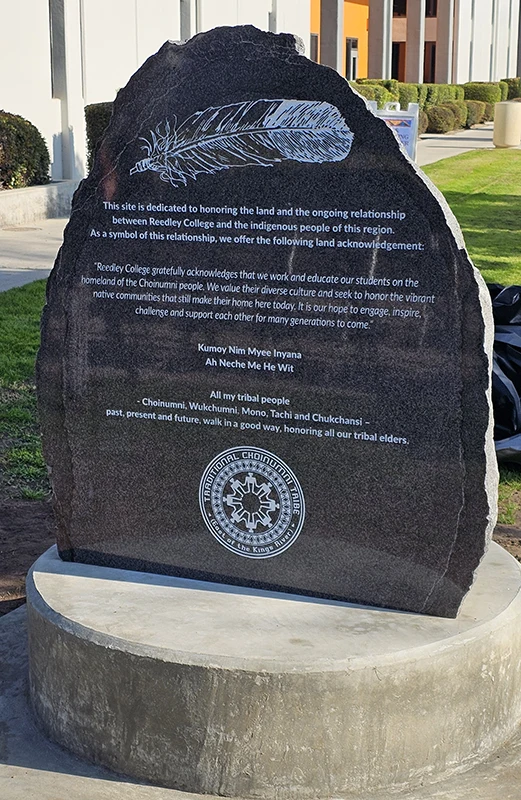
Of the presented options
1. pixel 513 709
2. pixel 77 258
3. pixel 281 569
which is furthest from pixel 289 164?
pixel 513 709

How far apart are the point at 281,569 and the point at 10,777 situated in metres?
1.03

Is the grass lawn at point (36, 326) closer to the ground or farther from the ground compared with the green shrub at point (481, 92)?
closer to the ground

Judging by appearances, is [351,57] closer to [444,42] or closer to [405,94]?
[444,42]

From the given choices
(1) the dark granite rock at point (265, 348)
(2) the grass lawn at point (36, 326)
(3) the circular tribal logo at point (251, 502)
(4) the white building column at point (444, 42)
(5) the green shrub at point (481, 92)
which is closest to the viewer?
(1) the dark granite rock at point (265, 348)

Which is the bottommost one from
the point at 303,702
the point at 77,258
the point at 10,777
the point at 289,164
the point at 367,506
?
the point at 10,777

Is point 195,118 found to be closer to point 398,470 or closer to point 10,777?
point 398,470

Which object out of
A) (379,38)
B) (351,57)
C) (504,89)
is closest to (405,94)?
(379,38)

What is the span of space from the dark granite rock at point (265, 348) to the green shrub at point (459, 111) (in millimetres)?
37911

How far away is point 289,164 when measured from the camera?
133 inches

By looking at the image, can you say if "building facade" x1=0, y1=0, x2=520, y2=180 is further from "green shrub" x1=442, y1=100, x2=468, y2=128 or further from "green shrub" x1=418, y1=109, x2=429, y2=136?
"green shrub" x1=442, y1=100, x2=468, y2=128

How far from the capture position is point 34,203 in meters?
15.0

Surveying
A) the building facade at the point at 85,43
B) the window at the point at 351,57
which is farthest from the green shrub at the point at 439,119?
the window at the point at 351,57

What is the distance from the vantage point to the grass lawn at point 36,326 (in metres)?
5.77

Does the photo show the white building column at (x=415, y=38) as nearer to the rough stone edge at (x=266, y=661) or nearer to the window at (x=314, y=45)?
the window at (x=314, y=45)
